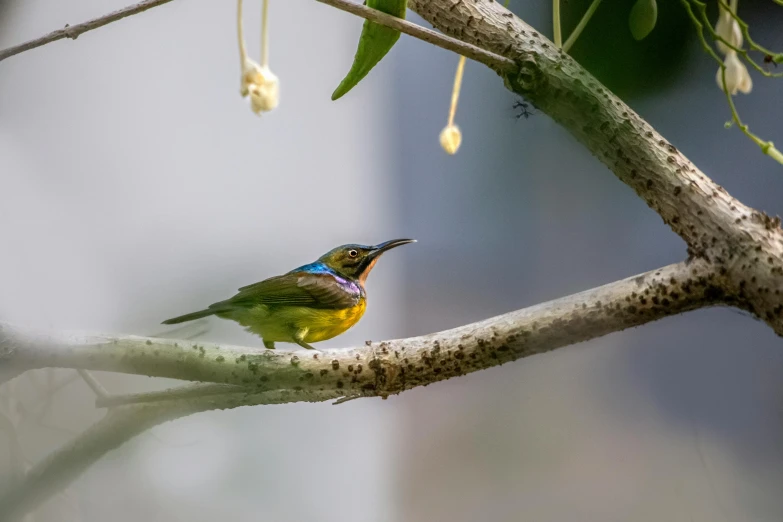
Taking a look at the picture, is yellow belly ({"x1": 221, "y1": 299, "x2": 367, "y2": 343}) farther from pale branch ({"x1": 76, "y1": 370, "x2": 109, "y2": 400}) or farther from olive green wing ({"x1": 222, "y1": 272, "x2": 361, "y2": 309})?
pale branch ({"x1": 76, "y1": 370, "x2": 109, "y2": 400})

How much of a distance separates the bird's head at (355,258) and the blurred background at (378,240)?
2 centimetres

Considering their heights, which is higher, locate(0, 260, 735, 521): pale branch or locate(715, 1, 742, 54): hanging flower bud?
locate(715, 1, 742, 54): hanging flower bud

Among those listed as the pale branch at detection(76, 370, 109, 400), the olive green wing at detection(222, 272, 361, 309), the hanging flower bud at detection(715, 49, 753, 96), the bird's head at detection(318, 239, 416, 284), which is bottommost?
the pale branch at detection(76, 370, 109, 400)

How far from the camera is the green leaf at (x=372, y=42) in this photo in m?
0.51

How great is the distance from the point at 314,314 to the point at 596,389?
358 mm

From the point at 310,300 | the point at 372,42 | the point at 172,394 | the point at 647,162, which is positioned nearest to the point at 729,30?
the point at 647,162

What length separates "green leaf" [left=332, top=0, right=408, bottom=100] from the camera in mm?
506

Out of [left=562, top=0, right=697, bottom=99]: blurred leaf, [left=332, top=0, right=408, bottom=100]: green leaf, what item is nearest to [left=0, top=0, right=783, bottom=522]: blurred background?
[left=562, top=0, right=697, bottom=99]: blurred leaf

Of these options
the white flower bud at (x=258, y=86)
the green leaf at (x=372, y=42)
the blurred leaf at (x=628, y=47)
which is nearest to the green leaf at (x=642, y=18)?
the blurred leaf at (x=628, y=47)

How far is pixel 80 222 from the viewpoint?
21.0 inches

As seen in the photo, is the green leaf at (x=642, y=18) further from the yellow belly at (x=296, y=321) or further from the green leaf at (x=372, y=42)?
the yellow belly at (x=296, y=321)

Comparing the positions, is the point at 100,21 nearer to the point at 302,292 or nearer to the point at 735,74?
the point at 302,292

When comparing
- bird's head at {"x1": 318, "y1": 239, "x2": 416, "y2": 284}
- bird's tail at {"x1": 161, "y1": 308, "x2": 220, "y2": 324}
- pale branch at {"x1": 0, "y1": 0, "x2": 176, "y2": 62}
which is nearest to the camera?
pale branch at {"x1": 0, "y1": 0, "x2": 176, "y2": 62}

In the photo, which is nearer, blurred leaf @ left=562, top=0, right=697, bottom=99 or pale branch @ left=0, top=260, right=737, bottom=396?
pale branch @ left=0, top=260, right=737, bottom=396
